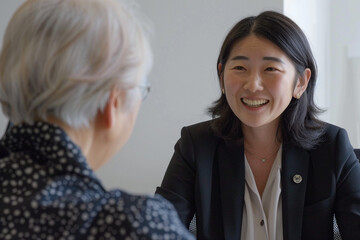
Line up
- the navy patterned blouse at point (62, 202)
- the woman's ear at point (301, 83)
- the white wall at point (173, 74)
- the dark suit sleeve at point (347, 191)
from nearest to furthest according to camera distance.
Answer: the navy patterned blouse at point (62, 202), the dark suit sleeve at point (347, 191), the woman's ear at point (301, 83), the white wall at point (173, 74)

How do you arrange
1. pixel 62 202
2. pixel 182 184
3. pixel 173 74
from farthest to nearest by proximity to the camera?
1. pixel 173 74
2. pixel 182 184
3. pixel 62 202

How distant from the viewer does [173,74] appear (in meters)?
3.13

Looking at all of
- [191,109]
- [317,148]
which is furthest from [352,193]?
[191,109]

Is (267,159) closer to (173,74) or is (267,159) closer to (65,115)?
(65,115)

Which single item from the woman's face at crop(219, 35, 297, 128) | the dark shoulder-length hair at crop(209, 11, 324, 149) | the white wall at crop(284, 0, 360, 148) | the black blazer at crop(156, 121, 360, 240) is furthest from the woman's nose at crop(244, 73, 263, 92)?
the white wall at crop(284, 0, 360, 148)

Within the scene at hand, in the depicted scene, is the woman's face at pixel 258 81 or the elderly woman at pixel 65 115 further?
the woman's face at pixel 258 81

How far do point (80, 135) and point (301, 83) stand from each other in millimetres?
1187

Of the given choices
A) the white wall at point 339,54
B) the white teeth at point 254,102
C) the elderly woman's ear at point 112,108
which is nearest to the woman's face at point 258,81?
the white teeth at point 254,102

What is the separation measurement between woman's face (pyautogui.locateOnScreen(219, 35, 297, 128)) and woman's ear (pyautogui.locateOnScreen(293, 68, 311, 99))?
0.15ft

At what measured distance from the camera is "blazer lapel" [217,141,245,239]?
1.83 meters

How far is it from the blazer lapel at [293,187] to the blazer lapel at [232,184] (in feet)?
0.50

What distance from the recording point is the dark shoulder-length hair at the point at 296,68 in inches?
72.3

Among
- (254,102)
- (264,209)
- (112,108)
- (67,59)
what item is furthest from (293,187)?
(67,59)

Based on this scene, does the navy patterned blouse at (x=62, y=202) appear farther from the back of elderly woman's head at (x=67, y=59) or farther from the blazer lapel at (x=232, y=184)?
the blazer lapel at (x=232, y=184)
